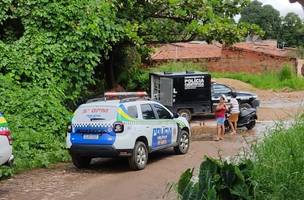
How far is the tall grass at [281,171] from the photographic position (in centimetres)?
671

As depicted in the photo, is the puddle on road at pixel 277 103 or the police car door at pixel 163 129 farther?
the puddle on road at pixel 277 103

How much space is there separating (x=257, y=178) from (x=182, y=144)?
31.2ft

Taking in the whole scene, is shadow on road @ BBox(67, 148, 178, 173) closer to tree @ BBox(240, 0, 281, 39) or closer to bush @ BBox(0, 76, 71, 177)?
bush @ BBox(0, 76, 71, 177)

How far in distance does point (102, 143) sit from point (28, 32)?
7433 mm

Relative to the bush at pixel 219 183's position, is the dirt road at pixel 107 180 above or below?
below

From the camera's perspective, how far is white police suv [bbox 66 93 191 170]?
43.4 feet

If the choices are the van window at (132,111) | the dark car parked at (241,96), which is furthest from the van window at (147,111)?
the dark car parked at (241,96)

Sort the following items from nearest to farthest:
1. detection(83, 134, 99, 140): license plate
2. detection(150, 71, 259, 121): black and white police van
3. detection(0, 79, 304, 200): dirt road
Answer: detection(0, 79, 304, 200): dirt road
detection(83, 134, 99, 140): license plate
detection(150, 71, 259, 121): black and white police van

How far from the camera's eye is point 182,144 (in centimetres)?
1650

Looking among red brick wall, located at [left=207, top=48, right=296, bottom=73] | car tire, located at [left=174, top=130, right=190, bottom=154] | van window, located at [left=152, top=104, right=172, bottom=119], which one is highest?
red brick wall, located at [left=207, top=48, right=296, bottom=73]

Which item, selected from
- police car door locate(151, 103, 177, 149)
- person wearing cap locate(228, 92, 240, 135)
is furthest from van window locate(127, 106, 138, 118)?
person wearing cap locate(228, 92, 240, 135)

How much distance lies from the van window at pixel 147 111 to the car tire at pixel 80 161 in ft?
6.02

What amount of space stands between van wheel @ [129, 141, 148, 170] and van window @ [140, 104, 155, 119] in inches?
33.0

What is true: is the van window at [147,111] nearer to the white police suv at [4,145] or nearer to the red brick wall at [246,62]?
the white police suv at [4,145]
